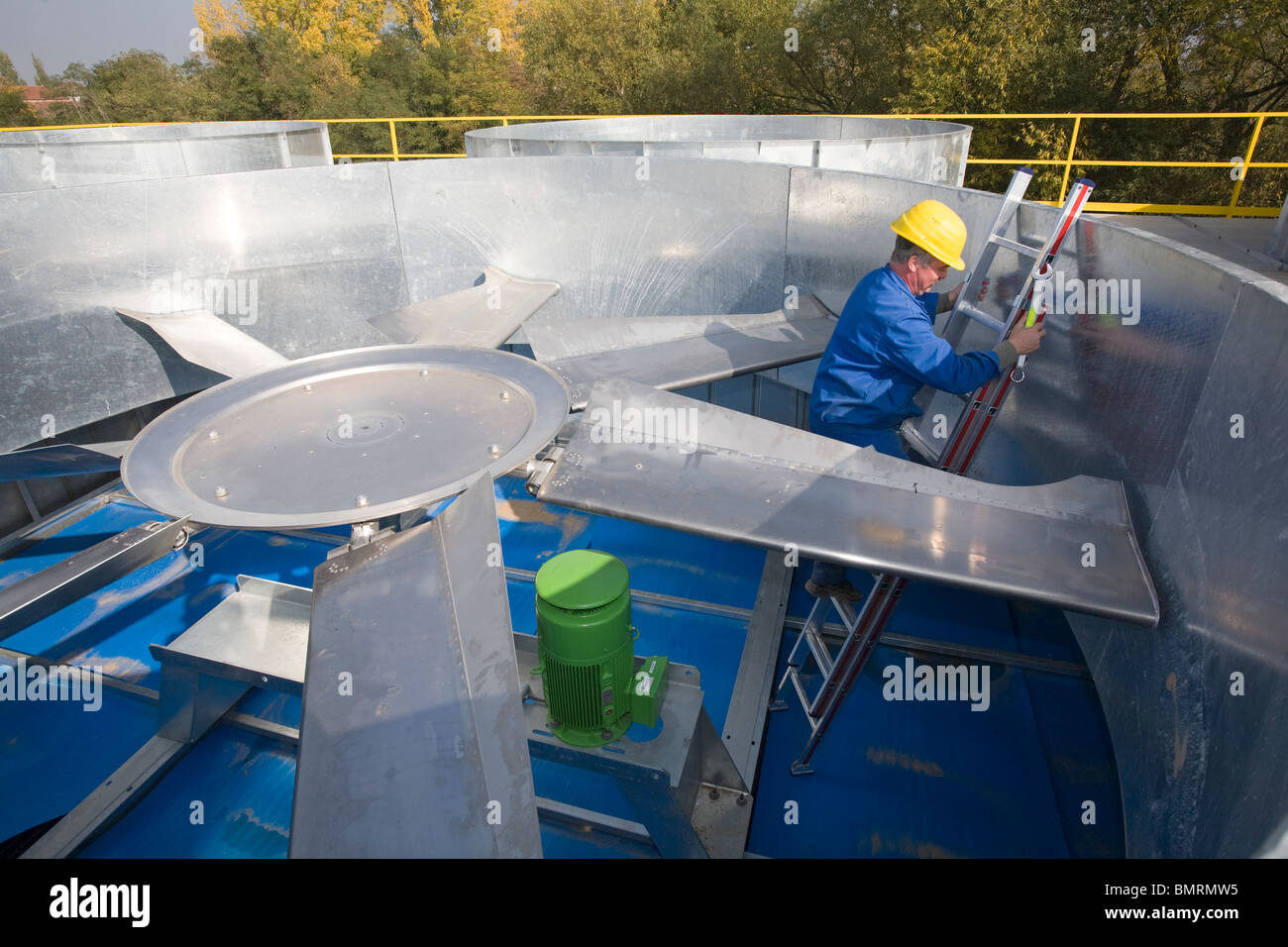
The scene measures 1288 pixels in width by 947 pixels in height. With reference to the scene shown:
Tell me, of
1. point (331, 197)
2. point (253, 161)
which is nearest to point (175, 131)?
point (253, 161)

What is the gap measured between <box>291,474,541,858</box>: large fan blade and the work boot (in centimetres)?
183

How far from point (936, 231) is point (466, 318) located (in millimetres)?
3110

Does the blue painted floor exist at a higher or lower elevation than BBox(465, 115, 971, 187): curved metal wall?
lower

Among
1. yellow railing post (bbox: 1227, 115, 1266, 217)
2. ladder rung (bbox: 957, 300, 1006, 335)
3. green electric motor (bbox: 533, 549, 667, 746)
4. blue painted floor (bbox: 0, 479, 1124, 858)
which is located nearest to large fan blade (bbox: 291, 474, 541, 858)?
green electric motor (bbox: 533, 549, 667, 746)

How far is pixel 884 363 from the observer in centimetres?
343

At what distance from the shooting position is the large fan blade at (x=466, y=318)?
464 cm

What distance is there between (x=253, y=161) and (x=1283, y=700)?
12289 millimetres

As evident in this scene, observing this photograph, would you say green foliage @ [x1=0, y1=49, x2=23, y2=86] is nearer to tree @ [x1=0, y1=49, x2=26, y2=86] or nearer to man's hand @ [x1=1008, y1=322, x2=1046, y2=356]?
tree @ [x1=0, y1=49, x2=26, y2=86]

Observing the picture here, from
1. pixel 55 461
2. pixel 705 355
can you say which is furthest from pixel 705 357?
pixel 55 461

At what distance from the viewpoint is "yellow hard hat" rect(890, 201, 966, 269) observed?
10.5 ft

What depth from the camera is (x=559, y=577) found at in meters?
2.51

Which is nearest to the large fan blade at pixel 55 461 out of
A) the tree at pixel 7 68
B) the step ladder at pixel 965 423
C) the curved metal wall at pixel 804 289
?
the curved metal wall at pixel 804 289

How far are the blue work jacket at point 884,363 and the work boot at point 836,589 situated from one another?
76cm

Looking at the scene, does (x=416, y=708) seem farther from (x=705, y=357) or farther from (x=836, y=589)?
(x=705, y=357)
